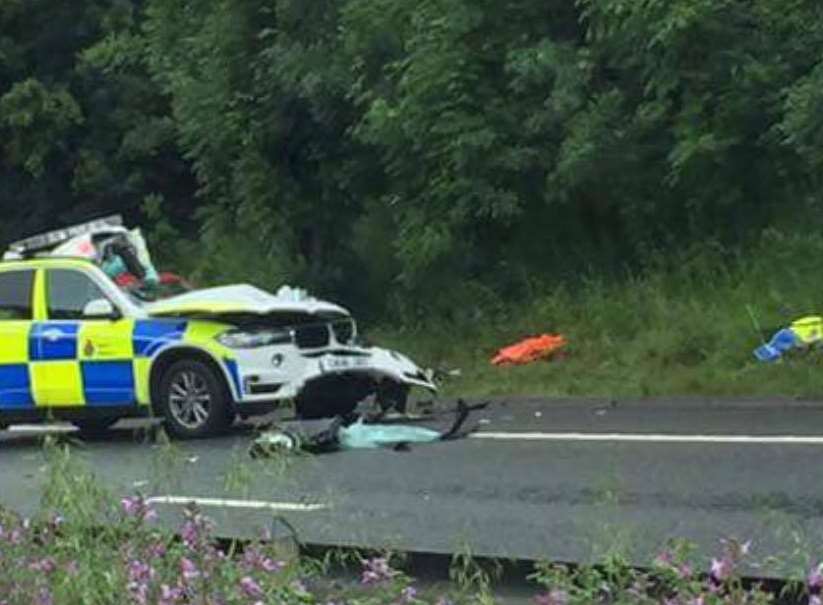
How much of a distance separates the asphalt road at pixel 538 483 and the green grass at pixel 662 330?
28.9 inches

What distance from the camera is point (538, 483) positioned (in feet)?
31.7

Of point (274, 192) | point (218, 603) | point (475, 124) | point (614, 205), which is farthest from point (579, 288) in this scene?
point (218, 603)

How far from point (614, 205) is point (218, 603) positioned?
13532mm

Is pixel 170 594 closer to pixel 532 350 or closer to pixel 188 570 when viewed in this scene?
pixel 188 570

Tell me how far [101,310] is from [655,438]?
15.6ft

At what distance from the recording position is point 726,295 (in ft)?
53.0

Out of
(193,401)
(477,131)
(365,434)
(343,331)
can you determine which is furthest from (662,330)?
(193,401)

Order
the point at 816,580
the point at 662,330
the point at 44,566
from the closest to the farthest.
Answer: the point at 816,580
the point at 44,566
the point at 662,330

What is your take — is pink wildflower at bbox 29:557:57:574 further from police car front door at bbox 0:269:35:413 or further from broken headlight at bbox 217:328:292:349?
police car front door at bbox 0:269:35:413

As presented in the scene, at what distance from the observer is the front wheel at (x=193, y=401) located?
42.8 feet

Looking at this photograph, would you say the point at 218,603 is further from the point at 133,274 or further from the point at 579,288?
the point at 579,288

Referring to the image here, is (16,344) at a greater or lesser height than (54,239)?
lesser

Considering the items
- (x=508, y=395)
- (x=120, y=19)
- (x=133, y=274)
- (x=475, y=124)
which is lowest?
(x=508, y=395)

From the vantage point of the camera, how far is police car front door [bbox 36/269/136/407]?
13328 millimetres
